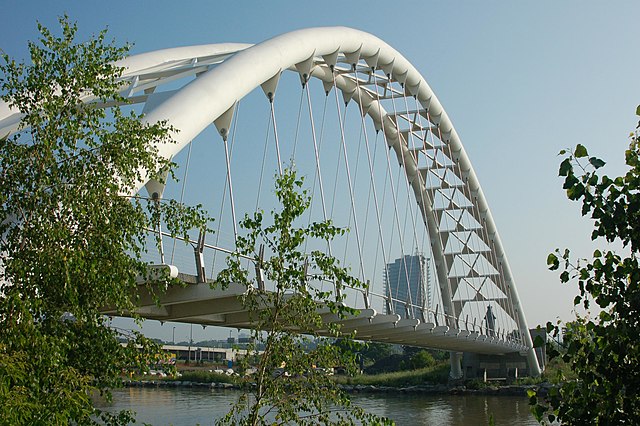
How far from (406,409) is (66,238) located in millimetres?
35440

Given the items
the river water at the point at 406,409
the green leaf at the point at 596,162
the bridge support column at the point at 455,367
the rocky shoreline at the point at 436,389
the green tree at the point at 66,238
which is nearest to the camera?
the green leaf at the point at 596,162

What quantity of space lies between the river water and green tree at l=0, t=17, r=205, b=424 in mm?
21923

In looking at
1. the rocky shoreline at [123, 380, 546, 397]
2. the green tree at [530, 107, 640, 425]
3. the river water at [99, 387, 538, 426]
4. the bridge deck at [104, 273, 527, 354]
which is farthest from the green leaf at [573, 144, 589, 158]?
the rocky shoreline at [123, 380, 546, 397]

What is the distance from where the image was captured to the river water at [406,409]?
32.7 m

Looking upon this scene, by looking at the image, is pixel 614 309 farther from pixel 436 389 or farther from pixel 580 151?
pixel 436 389

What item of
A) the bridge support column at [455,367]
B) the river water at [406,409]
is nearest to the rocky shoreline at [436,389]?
the river water at [406,409]

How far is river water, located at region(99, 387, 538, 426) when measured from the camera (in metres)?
32.7

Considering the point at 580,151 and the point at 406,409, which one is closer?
the point at 580,151

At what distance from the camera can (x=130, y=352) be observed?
24.5ft

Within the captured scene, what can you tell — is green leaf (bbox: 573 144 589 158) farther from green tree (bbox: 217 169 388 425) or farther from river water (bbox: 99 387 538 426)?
river water (bbox: 99 387 538 426)

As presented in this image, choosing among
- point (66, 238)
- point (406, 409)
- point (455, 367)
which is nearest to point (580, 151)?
point (66, 238)

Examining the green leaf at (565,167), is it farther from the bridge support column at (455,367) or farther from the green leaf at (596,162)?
the bridge support column at (455,367)

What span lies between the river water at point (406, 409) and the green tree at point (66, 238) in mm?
21923

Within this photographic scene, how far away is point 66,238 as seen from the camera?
6.57 m
